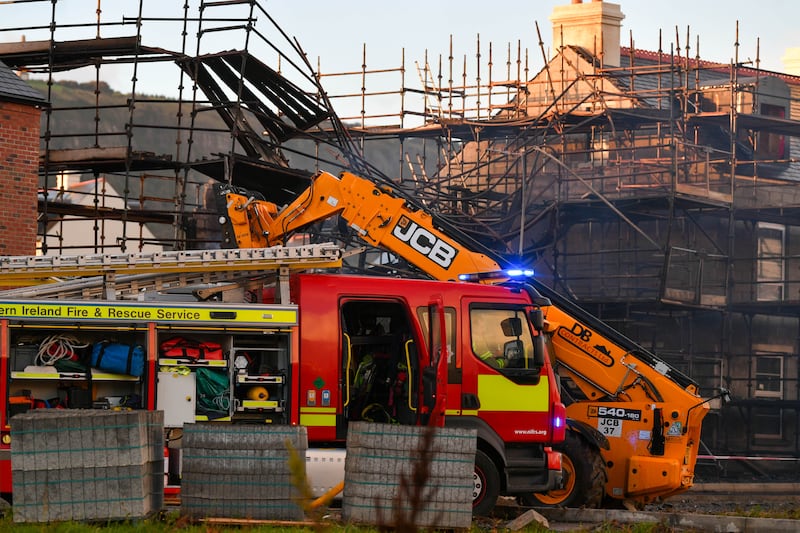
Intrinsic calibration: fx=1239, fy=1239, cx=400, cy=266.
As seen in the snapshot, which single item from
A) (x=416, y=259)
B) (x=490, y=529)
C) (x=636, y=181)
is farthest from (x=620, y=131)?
(x=490, y=529)

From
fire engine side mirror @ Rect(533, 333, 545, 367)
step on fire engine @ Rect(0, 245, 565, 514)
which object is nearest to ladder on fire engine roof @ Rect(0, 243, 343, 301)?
step on fire engine @ Rect(0, 245, 565, 514)

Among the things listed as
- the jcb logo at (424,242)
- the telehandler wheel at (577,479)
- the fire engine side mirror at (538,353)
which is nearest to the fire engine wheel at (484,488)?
the fire engine side mirror at (538,353)

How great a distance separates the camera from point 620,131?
Result: 3058 cm

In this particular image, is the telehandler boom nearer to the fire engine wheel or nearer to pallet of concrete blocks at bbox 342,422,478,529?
the fire engine wheel

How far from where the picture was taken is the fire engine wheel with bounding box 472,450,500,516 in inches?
520

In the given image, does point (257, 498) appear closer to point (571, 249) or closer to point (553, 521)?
point (553, 521)

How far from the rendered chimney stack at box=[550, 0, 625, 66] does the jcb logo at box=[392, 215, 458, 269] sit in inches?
749

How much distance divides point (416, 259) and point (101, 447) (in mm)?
6632

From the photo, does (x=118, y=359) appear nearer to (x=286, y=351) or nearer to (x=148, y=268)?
(x=148, y=268)

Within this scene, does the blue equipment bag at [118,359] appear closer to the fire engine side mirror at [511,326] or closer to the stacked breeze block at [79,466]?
the stacked breeze block at [79,466]

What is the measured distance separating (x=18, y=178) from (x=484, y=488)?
12000 millimetres

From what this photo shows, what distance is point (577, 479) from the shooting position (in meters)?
15.3

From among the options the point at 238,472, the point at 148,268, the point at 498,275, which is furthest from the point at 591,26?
the point at 238,472

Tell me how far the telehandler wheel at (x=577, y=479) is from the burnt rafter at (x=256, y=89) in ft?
33.5
